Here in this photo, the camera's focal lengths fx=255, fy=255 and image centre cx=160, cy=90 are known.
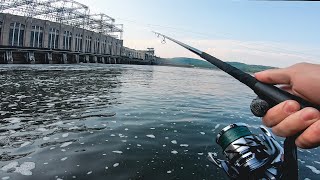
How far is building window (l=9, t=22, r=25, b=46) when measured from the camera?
2200 inches

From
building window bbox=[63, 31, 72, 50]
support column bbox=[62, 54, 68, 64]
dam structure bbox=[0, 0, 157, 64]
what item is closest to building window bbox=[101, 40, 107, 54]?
dam structure bbox=[0, 0, 157, 64]

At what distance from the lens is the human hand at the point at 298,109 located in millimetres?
1531

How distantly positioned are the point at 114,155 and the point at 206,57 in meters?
3.90

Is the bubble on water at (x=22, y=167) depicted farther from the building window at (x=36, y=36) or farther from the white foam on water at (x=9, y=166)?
the building window at (x=36, y=36)

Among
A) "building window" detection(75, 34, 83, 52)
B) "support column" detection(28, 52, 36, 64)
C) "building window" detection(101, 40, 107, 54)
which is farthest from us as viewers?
"building window" detection(101, 40, 107, 54)

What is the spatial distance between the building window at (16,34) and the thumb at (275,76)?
Answer: 2527 inches

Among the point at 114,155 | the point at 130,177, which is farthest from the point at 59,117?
the point at 130,177

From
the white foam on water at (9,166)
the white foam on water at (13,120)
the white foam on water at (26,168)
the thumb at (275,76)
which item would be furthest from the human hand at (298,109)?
the white foam on water at (13,120)

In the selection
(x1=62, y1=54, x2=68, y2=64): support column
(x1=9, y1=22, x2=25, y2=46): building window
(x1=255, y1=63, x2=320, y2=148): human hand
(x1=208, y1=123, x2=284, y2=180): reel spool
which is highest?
(x1=9, y1=22, x2=25, y2=46): building window

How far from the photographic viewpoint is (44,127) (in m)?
7.46

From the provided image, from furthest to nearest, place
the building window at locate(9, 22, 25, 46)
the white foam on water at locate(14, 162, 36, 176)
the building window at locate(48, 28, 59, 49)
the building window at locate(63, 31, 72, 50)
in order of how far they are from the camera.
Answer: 1. the building window at locate(63, 31, 72, 50)
2. the building window at locate(48, 28, 59, 49)
3. the building window at locate(9, 22, 25, 46)
4. the white foam on water at locate(14, 162, 36, 176)

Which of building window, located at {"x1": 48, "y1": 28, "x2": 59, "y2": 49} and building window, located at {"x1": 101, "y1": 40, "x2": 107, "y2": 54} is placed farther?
building window, located at {"x1": 101, "y1": 40, "x2": 107, "y2": 54}

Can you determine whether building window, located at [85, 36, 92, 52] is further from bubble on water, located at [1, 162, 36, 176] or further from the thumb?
the thumb

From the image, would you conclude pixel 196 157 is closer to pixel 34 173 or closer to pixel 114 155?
pixel 114 155
